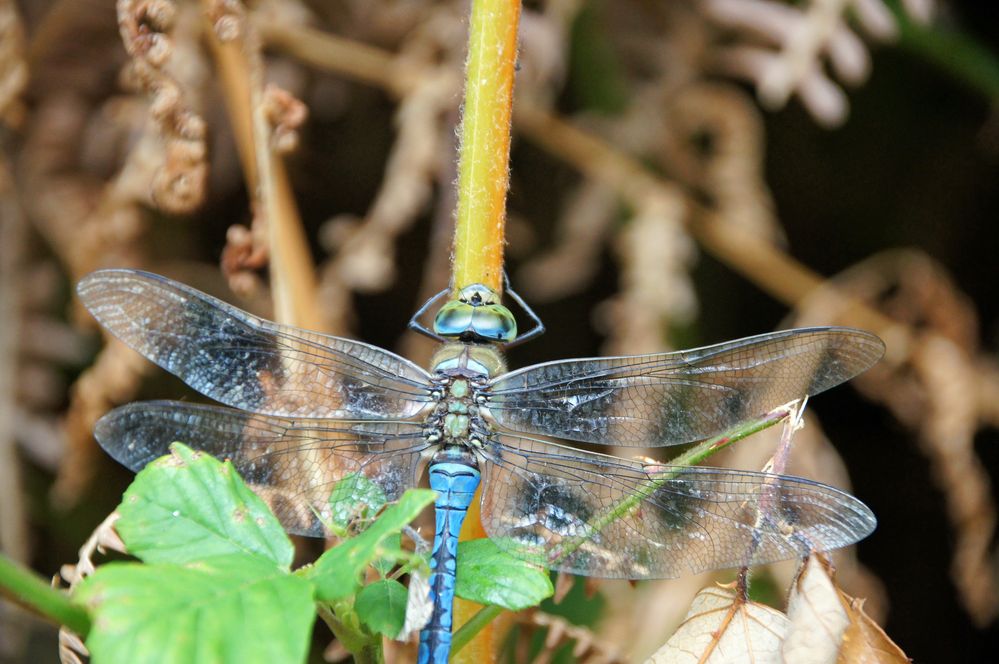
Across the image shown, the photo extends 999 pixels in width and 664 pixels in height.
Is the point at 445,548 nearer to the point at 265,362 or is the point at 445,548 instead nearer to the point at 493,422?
the point at 493,422

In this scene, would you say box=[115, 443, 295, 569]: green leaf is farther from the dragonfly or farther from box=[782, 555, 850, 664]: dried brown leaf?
box=[782, 555, 850, 664]: dried brown leaf

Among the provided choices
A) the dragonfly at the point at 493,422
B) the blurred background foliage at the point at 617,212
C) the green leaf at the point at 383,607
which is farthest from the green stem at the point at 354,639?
the blurred background foliage at the point at 617,212

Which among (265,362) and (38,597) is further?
(265,362)

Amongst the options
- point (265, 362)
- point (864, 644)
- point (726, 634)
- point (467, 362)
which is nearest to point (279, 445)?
point (265, 362)

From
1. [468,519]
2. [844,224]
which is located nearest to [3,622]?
[468,519]

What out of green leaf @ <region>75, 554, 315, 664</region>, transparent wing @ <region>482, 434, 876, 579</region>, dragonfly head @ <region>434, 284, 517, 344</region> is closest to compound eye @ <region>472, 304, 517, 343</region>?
dragonfly head @ <region>434, 284, 517, 344</region>

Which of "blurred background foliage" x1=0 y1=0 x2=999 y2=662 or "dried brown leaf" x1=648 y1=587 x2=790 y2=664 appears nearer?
"dried brown leaf" x1=648 y1=587 x2=790 y2=664

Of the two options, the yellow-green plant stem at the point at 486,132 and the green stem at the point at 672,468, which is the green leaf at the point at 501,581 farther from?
the yellow-green plant stem at the point at 486,132
